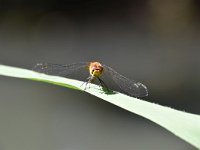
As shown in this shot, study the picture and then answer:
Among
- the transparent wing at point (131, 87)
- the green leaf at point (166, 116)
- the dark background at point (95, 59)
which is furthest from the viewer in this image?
the dark background at point (95, 59)

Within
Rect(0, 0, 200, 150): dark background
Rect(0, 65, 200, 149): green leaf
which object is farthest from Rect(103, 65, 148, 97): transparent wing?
Rect(0, 0, 200, 150): dark background

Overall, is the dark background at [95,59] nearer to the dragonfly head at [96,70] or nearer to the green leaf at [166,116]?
the dragonfly head at [96,70]

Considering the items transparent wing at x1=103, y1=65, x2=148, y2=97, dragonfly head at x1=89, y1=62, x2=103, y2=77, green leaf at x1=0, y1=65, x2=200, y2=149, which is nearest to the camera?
green leaf at x1=0, y1=65, x2=200, y2=149

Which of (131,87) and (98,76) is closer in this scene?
(131,87)

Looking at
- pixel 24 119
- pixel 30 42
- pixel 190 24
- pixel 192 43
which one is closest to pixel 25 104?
pixel 24 119

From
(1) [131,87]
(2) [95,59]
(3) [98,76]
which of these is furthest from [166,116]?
(2) [95,59]

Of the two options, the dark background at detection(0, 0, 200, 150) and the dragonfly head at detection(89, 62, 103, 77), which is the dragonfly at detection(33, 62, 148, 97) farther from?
the dark background at detection(0, 0, 200, 150)

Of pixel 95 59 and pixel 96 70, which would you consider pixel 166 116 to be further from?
pixel 95 59

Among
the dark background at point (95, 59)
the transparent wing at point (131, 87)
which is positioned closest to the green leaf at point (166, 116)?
the transparent wing at point (131, 87)

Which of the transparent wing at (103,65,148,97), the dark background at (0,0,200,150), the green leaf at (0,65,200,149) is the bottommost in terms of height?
the green leaf at (0,65,200,149)
